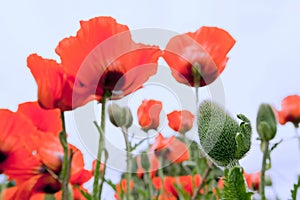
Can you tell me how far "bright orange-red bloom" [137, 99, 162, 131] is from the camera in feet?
4.73

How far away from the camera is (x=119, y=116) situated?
899mm

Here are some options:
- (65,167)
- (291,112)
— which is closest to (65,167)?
(65,167)

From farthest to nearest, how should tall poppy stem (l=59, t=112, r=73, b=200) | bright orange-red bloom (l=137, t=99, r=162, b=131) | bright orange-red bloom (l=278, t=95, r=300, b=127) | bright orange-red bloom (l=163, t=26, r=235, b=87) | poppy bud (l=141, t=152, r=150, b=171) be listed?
A: bright orange-red bloom (l=278, t=95, r=300, b=127)
poppy bud (l=141, t=152, r=150, b=171)
bright orange-red bloom (l=137, t=99, r=162, b=131)
bright orange-red bloom (l=163, t=26, r=235, b=87)
tall poppy stem (l=59, t=112, r=73, b=200)

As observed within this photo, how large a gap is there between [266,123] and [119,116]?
284 millimetres

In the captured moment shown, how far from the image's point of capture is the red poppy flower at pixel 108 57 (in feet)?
2.57

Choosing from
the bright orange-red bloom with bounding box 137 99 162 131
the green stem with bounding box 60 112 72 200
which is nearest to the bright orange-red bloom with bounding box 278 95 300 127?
the bright orange-red bloom with bounding box 137 99 162 131

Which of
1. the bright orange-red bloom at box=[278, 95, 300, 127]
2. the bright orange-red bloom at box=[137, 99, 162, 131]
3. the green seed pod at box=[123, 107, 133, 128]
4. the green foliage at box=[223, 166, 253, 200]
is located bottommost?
the green foliage at box=[223, 166, 253, 200]

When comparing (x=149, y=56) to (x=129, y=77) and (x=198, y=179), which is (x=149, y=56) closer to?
(x=129, y=77)

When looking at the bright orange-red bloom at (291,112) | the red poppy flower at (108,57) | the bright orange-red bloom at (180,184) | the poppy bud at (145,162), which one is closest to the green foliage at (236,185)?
the red poppy flower at (108,57)

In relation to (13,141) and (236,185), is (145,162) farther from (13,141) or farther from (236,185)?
(236,185)

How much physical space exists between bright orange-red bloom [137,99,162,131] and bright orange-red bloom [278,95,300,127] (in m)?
0.77

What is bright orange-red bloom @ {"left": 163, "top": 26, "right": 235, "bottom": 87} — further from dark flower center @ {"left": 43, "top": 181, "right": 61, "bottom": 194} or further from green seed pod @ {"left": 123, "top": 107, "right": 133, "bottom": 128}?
dark flower center @ {"left": 43, "top": 181, "right": 61, "bottom": 194}

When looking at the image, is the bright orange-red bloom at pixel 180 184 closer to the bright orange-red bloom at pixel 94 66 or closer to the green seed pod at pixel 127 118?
the green seed pod at pixel 127 118

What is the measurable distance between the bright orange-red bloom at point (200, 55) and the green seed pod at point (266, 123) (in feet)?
0.80
